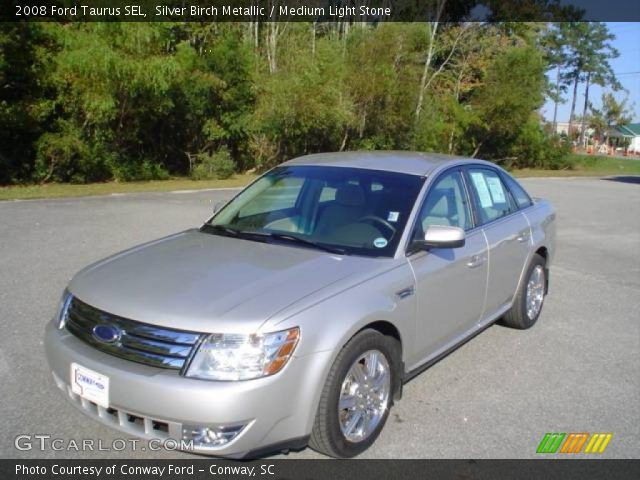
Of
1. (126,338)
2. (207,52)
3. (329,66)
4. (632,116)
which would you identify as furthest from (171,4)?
(632,116)

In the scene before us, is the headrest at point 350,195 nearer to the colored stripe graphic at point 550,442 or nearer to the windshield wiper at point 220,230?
the windshield wiper at point 220,230

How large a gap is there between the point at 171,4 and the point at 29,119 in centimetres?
649

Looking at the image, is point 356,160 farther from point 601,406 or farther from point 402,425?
point 601,406

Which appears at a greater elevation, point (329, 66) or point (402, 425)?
point (329, 66)

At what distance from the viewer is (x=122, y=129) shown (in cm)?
2139

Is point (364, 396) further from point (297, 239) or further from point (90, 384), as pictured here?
point (90, 384)

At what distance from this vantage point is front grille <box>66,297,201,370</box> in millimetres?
2705

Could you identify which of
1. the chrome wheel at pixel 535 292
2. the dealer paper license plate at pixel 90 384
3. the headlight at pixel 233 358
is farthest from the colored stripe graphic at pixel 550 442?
the dealer paper license plate at pixel 90 384

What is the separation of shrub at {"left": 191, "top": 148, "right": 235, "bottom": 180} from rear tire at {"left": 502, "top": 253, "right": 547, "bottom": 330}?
17.9 meters

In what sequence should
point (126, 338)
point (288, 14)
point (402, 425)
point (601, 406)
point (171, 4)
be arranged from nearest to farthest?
point (126, 338) < point (402, 425) < point (601, 406) < point (171, 4) < point (288, 14)

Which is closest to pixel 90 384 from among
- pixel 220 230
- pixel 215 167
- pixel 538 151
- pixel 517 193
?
pixel 220 230

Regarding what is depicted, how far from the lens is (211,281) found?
3072 millimetres

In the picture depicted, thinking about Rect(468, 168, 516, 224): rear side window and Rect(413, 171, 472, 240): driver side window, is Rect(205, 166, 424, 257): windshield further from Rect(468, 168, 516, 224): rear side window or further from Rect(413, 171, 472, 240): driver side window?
Rect(468, 168, 516, 224): rear side window

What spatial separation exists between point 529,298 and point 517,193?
38.3 inches
